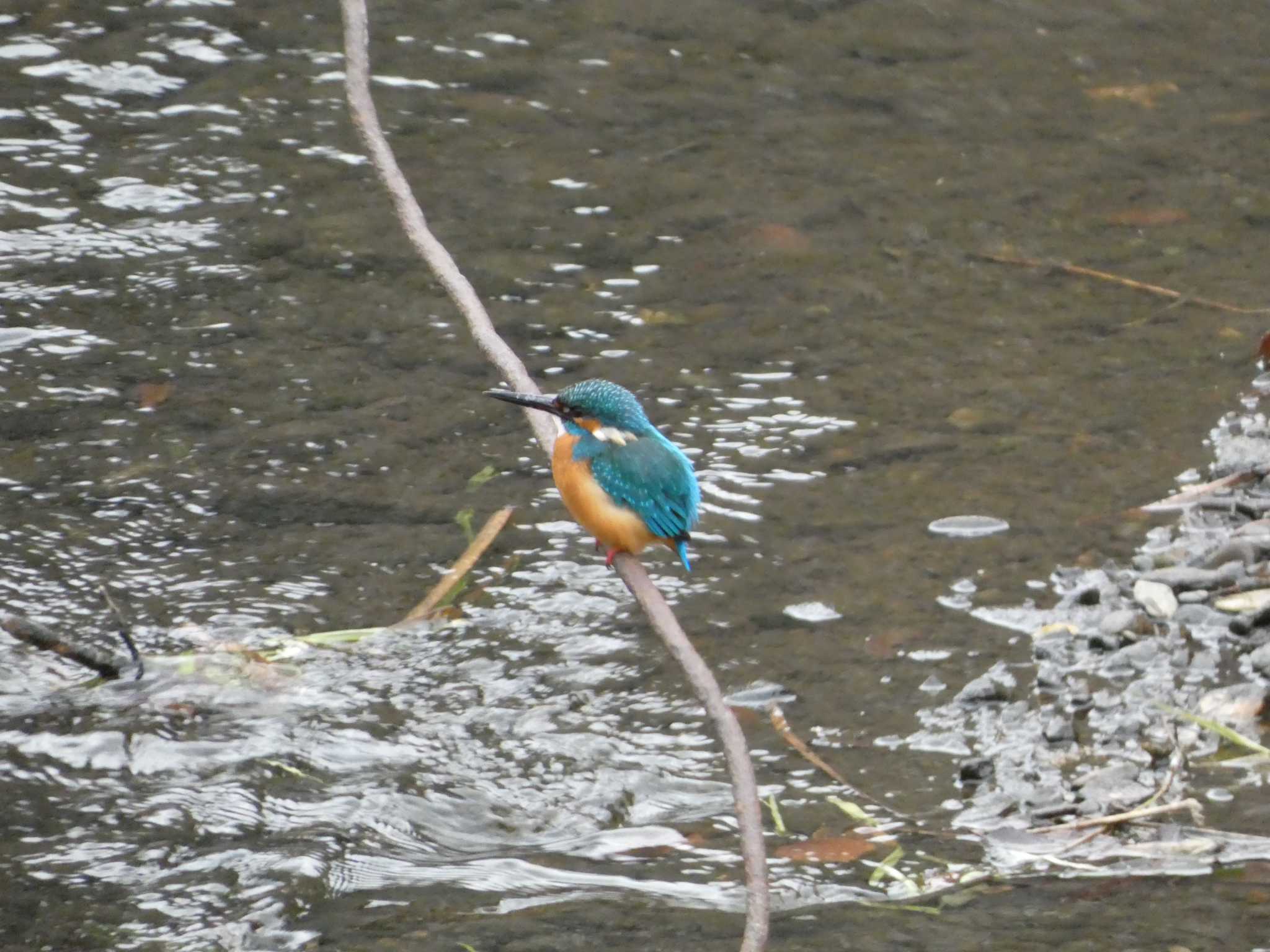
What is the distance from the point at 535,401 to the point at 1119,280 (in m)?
3.76

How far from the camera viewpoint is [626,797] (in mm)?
3910

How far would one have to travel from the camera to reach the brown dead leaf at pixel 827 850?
3611 mm

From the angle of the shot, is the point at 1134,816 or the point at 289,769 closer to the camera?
the point at 1134,816

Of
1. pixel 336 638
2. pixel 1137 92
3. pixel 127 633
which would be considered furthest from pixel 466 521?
pixel 1137 92

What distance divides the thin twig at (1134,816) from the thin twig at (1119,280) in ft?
9.86

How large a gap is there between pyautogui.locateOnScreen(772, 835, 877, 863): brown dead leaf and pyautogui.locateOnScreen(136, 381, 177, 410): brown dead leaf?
2.76m

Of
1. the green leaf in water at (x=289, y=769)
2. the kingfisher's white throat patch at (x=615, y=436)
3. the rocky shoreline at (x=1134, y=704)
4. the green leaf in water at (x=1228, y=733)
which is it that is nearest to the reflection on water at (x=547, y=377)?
the green leaf in water at (x=289, y=769)

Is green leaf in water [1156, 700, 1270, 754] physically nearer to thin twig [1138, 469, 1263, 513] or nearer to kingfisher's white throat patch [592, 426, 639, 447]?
thin twig [1138, 469, 1263, 513]

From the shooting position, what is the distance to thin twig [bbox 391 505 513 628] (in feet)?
15.0

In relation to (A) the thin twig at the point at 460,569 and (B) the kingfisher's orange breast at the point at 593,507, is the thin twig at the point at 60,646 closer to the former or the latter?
(A) the thin twig at the point at 460,569

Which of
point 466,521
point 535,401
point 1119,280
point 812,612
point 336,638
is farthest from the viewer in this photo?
point 1119,280

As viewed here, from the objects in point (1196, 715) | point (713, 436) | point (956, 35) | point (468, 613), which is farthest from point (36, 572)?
point (956, 35)

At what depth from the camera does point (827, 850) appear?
11.9 ft

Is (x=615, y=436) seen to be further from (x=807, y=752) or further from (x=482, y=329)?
(x=807, y=752)
